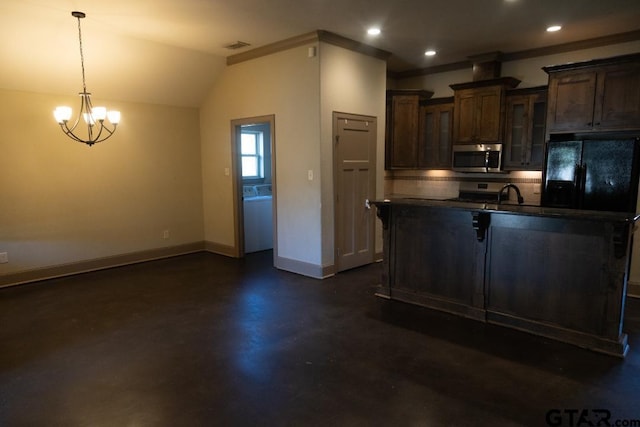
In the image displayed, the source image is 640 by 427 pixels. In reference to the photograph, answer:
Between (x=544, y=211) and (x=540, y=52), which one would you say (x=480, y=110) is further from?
(x=544, y=211)

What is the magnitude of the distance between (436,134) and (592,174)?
226 centimetres

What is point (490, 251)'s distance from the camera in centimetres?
354

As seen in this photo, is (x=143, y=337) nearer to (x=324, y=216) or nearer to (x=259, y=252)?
(x=324, y=216)

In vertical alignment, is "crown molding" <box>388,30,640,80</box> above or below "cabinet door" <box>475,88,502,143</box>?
above

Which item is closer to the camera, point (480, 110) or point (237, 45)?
point (237, 45)

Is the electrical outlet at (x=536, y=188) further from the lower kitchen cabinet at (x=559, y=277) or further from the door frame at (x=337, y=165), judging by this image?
the lower kitchen cabinet at (x=559, y=277)

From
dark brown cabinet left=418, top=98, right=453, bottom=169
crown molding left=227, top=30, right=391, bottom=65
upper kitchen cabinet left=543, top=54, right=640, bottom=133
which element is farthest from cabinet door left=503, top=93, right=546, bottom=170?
crown molding left=227, top=30, right=391, bottom=65

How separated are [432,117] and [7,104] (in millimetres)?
5526

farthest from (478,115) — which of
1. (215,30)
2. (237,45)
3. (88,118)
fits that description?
(88,118)

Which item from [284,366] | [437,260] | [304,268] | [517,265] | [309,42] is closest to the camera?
[284,366]

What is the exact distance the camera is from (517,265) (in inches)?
134

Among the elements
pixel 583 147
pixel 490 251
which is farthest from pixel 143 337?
pixel 583 147

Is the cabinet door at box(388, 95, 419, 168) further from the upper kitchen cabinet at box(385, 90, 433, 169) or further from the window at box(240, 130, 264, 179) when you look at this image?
the window at box(240, 130, 264, 179)

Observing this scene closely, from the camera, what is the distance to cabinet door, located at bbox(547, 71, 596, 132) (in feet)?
14.6
